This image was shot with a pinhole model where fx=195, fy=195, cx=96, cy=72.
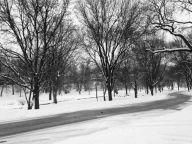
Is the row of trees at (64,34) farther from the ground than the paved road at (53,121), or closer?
farther from the ground

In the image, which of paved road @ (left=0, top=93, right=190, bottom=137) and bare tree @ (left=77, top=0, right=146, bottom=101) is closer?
paved road @ (left=0, top=93, right=190, bottom=137)

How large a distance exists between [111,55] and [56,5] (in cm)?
1010

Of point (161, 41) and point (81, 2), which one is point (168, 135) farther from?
point (161, 41)

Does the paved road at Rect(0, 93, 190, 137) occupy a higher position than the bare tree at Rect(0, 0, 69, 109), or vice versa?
the bare tree at Rect(0, 0, 69, 109)

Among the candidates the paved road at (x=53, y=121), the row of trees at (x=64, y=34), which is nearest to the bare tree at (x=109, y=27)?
the row of trees at (x=64, y=34)

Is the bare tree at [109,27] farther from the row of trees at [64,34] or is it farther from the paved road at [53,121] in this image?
the paved road at [53,121]

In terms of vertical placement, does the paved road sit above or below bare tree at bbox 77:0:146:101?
below

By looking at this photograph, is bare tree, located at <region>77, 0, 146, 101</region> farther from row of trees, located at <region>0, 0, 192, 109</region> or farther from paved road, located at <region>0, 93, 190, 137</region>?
paved road, located at <region>0, 93, 190, 137</region>

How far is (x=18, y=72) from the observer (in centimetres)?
2008

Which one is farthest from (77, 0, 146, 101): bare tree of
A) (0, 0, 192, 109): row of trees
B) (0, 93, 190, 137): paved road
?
(0, 93, 190, 137): paved road

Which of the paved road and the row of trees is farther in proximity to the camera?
the row of trees

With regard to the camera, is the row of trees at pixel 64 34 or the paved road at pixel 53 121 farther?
the row of trees at pixel 64 34

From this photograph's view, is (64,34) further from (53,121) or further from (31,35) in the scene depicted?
(53,121)

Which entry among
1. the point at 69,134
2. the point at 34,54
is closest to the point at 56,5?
the point at 34,54
